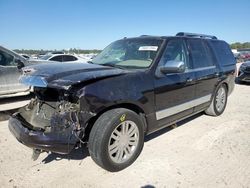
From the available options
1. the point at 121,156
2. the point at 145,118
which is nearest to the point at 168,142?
the point at 145,118

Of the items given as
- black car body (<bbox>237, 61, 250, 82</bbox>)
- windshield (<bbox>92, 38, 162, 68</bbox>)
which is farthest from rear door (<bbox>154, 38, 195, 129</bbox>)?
black car body (<bbox>237, 61, 250, 82</bbox>)

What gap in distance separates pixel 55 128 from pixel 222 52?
4.53 m

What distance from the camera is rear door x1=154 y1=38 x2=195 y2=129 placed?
12.0 ft

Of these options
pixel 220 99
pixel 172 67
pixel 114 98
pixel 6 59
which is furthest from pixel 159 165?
pixel 6 59

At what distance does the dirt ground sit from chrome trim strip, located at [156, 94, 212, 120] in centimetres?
54

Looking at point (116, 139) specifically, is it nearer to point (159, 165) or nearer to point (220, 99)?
point (159, 165)

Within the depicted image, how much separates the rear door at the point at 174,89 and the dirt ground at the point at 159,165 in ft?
1.61

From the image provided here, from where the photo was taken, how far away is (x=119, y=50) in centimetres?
432

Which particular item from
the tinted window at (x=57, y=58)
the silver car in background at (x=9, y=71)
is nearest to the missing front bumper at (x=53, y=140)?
the silver car in background at (x=9, y=71)

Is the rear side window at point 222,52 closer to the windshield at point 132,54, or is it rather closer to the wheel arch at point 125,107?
the windshield at point 132,54

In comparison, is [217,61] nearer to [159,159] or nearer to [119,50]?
[119,50]

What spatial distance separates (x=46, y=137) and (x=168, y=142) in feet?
7.17

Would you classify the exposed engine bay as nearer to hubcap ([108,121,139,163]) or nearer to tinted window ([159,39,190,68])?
hubcap ([108,121,139,163])

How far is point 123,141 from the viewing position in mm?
3180
